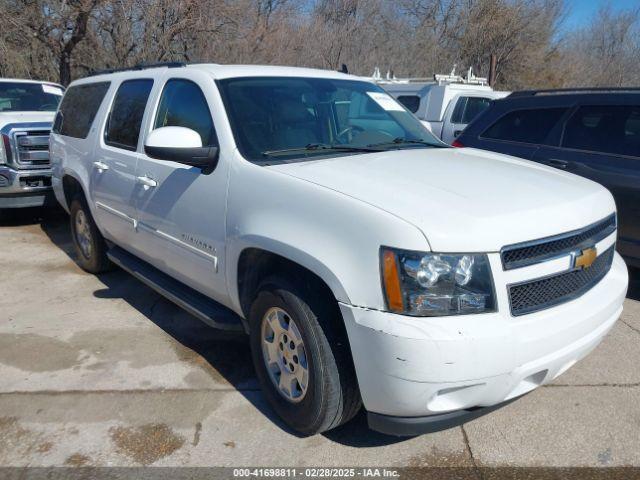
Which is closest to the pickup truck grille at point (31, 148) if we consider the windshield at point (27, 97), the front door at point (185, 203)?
the windshield at point (27, 97)

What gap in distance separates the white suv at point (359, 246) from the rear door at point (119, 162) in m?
0.05

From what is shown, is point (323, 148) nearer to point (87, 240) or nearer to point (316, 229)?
point (316, 229)

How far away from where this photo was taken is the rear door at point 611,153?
4680mm

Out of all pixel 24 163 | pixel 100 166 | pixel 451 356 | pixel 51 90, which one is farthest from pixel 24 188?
pixel 451 356

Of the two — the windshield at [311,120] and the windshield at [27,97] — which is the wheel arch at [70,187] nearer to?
the windshield at [311,120]

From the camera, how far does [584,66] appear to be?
105 ft

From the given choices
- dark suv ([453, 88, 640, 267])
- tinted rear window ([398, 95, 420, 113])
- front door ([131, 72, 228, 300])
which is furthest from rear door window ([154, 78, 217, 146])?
tinted rear window ([398, 95, 420, 113])

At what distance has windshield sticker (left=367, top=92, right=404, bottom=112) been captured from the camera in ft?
13.7

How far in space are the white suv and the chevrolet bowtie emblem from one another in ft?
0.04

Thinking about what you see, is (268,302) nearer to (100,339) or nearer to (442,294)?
(442,294)

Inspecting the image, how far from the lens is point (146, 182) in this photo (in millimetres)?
3871

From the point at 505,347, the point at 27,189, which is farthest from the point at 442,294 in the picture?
the point at 27,189

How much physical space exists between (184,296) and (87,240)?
2.28m

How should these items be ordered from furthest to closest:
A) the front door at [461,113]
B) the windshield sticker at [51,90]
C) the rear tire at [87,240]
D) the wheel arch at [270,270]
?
1. the front door at [461,113]
2. the windshield sticker at [51,90]
3. the rear tire at [87,240]
4. the wheel arch at [270,270]
